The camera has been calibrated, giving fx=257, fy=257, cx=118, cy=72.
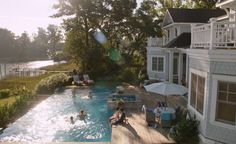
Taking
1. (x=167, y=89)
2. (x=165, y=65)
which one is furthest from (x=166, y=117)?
(x=165, y=65)

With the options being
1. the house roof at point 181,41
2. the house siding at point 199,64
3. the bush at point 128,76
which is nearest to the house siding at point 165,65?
the bush at point 128,76

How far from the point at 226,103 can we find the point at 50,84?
2141 centimetres

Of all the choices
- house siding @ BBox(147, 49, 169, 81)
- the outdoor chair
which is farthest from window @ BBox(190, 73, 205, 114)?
house siding @ BBox(147, 49, 169, 81)

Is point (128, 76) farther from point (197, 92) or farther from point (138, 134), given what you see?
point (197, 92)

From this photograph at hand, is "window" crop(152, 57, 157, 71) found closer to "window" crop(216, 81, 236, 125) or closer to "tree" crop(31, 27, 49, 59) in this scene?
"window" crop(216, 81, 236, 125)

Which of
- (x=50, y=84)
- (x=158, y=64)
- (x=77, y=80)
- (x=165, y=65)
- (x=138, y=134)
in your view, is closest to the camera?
(x=138, y=134)

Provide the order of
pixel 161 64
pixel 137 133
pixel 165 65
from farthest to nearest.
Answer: pixel 161 64, pixel 165 65, pixel 137 133

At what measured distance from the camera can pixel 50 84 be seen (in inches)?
1116

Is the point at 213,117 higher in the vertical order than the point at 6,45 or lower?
lower

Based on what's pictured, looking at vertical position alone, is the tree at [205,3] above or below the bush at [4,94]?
above

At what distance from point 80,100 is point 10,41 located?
109353mm

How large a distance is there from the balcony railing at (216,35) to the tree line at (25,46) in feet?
335

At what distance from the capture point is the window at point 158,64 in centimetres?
3025

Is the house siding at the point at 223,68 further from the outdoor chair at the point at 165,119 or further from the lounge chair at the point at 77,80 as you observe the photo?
the lounge chair at the point at 77,80
